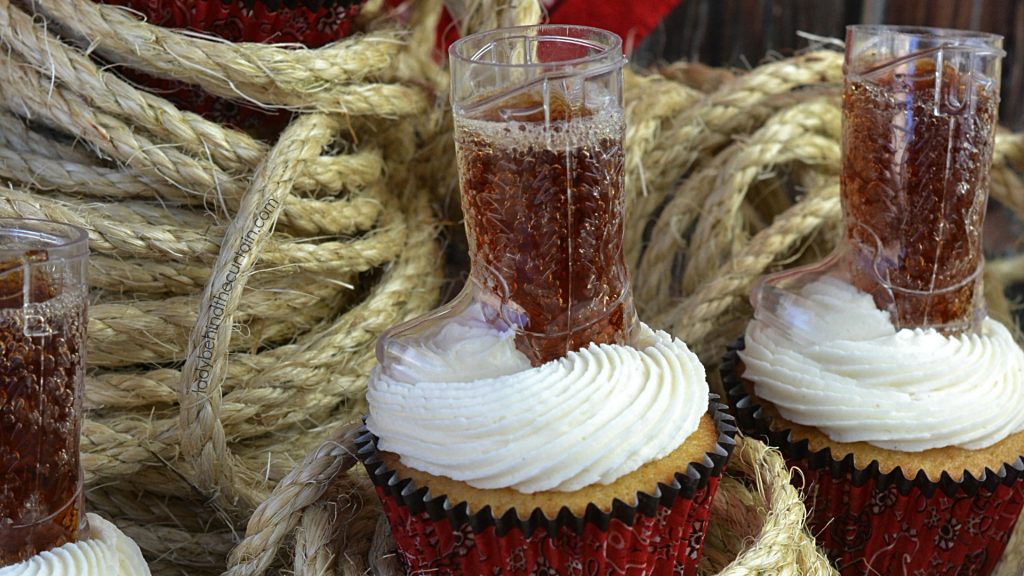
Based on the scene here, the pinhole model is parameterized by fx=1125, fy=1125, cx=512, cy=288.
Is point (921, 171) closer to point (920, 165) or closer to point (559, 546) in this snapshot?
point (920, 165)

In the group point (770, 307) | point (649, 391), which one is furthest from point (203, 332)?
point (770, 307)

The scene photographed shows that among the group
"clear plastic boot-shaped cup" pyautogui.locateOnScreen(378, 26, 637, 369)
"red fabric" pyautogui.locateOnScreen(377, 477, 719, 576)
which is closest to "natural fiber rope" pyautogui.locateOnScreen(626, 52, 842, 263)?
"clear plastic boot-shaped cup" pyautogui.locateOnScreen(378, 26, 637, 369)

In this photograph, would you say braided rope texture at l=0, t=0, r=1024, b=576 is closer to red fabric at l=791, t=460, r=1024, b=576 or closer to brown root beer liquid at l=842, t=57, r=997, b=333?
red fabric at l=791, t=460, r=1024, b=576

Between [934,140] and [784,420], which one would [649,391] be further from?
A: [934,140]

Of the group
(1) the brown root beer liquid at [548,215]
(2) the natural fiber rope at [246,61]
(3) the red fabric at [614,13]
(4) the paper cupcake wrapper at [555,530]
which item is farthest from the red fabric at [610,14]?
(4) the paper cupcake wrapper at [555,530]

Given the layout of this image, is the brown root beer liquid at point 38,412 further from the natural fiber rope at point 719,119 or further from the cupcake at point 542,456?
the natural fiber rope at point 719,119

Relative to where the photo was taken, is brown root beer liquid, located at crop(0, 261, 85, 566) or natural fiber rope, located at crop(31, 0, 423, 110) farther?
natural fiber rope, located at crop(31, 0, 423, 110)
